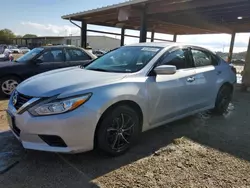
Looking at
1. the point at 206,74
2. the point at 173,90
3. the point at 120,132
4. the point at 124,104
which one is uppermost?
the point at 206,74

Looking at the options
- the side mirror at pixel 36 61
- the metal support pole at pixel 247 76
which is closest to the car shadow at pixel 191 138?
the metal support pole at pixel 247 76

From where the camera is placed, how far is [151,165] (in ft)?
9.23

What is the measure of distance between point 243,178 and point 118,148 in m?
1.53

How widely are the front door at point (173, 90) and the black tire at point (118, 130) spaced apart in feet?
1.11

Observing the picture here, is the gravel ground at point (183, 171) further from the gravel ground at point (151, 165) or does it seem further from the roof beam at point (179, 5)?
the roof beam at point (179, 5)

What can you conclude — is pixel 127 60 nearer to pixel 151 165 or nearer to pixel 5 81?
pixel 151 165

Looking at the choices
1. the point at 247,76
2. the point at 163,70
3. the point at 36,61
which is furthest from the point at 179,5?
the point at 163,70

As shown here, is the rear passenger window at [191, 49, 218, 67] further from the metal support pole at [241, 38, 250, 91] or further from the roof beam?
the metal support pole at [241, 38, 250, 91]

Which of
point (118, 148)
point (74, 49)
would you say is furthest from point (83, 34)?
point (118, 148)

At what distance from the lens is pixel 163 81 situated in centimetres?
330

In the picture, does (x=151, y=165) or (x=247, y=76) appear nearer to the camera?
(x=151, y=165)

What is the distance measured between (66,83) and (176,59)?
188 centimetres

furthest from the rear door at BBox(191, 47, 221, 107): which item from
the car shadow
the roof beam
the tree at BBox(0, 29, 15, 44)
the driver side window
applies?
the tree at BBox(0, 29, 15, 44)

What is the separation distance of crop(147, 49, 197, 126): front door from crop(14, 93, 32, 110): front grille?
1.57 m
